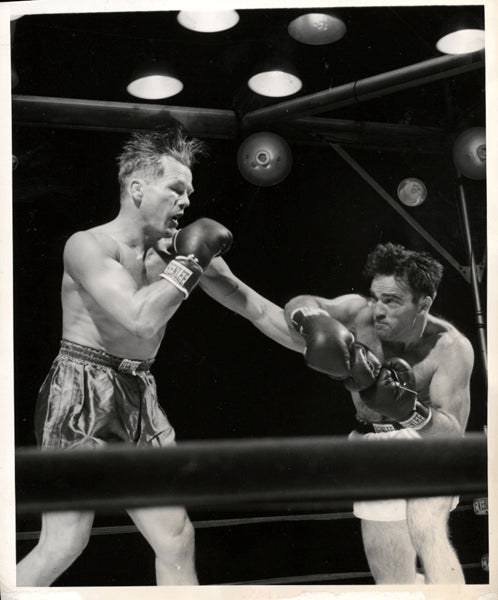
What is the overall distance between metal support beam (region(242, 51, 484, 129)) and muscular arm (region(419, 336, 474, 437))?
0.85 meters

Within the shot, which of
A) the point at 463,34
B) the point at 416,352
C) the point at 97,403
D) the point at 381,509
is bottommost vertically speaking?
the point at 381,509

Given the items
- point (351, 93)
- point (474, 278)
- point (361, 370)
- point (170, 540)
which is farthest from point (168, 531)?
point (351, 93)

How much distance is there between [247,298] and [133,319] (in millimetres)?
377

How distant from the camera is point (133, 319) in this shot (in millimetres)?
2369

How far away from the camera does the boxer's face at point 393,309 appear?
2.44m

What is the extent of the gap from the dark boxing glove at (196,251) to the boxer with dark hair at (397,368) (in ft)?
1.00

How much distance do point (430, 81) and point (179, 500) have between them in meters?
1.58

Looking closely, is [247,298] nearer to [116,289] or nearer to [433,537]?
[116,289]

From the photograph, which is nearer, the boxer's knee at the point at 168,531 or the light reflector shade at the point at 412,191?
the boxer's knee at the point at 168,531

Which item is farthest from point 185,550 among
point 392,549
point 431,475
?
point 431,475

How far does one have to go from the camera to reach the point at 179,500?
7.60ft

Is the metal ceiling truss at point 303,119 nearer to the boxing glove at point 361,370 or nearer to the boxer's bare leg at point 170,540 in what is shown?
the boxing glove at point 361,370

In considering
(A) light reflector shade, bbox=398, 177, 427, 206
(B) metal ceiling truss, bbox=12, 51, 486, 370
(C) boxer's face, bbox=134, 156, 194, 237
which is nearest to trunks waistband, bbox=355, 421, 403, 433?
(B) metal ceiling truss, bbox=12, 51, 486, 370

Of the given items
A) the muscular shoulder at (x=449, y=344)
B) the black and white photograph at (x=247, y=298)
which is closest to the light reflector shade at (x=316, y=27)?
the black and white photograph at (x=247, y=298)
